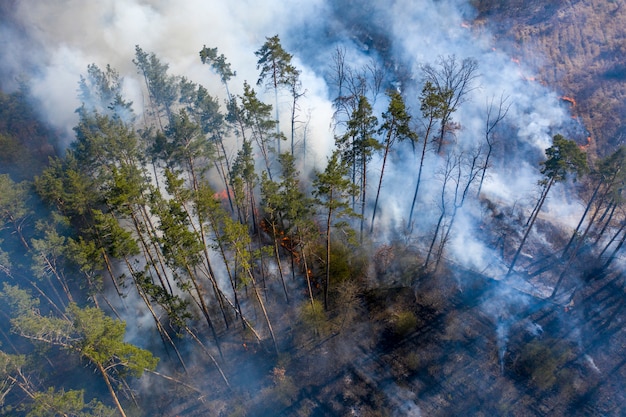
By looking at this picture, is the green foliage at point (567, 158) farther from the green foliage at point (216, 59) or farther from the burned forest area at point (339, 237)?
the green foliage at point (216, 59)

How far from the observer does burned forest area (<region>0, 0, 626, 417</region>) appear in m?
20.9

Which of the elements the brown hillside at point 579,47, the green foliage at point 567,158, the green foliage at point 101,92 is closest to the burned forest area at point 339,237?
the green foliage at point 567,158

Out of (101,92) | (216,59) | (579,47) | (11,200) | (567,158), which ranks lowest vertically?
(567,158)

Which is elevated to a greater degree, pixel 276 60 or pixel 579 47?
pixel 276 60

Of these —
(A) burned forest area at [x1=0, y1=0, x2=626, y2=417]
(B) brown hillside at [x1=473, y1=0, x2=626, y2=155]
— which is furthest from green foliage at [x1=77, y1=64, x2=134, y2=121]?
(B) brown hillside at [x1=473, y1=0, x2=626, y2=155]

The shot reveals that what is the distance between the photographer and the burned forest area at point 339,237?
20.9m

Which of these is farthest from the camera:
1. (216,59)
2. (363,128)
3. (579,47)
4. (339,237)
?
(579,47)

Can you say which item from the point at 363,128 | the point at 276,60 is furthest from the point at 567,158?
the point at 276,60

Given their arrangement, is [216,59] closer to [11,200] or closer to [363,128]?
[363,128]

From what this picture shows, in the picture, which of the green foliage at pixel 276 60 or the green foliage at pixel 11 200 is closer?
the green foliage at pixel 11 200

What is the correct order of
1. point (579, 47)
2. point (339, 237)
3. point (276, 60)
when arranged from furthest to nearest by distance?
point (579, 47) < point (339, 237) < point (276, 60)

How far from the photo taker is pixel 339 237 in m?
29.7

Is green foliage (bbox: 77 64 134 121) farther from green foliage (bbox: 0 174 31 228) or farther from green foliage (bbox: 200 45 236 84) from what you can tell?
green foliage (bbox: 0 174 31 228)

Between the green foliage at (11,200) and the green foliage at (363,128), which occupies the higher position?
the green foliage at (11,200)
